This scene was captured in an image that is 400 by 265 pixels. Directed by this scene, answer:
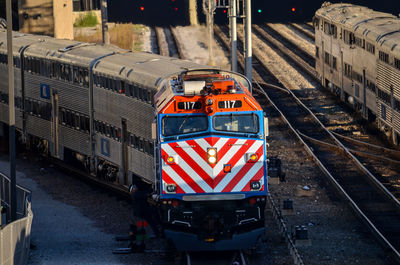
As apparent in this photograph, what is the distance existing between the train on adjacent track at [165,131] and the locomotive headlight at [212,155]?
0.02 meters

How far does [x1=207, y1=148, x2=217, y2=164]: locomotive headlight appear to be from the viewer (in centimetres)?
2036

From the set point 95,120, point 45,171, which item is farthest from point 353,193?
point 45,171

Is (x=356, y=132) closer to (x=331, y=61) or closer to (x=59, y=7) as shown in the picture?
(x=331, y=61)

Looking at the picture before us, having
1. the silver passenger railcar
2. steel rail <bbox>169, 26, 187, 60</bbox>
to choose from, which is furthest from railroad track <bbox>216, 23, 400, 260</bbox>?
steel rail <bbox>169, 26, 187, 60</bbox>

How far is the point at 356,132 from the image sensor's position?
1419 inches

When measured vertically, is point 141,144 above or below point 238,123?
below

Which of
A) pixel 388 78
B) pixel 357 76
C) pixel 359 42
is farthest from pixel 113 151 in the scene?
pixel 357 76

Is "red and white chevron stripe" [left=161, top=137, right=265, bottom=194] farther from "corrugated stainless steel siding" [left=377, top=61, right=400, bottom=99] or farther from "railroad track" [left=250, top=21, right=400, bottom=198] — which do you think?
"corrugated stainless steel siding" [left=377, top=61, right=400, bottom=99]

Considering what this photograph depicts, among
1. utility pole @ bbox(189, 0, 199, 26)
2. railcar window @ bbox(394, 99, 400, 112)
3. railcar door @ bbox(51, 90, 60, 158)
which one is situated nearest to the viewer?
railcar door @ bbox(51, 90, 60, 158)

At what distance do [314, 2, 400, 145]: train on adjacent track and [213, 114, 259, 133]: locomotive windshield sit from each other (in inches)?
475

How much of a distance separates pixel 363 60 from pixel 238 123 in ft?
58.1

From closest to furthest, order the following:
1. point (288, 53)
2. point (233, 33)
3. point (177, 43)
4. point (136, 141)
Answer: point (136, 141)
point (233, 33)
point (288, 53)
point (177, 43)

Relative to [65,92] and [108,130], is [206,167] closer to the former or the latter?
[108,130]

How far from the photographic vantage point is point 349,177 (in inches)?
1156
